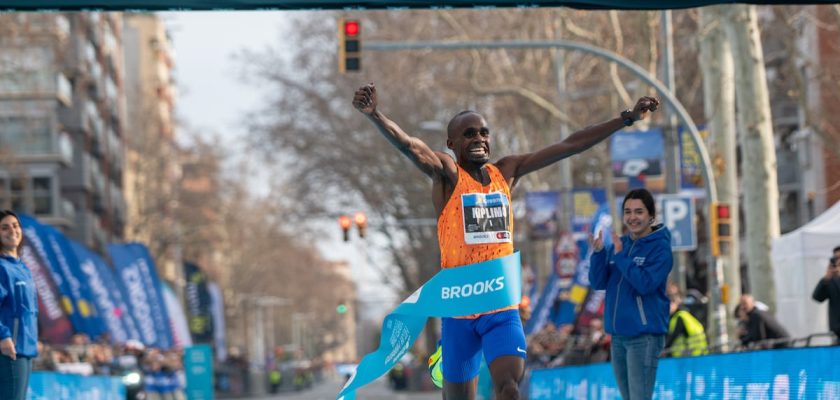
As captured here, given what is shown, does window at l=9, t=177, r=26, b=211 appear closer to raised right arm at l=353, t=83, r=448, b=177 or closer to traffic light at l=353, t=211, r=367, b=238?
traffic light at l=353, t=211, r=367, b=238

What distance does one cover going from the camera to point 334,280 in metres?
148

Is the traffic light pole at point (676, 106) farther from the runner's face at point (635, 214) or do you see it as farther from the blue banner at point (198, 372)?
the runner's face at point (635, 214)

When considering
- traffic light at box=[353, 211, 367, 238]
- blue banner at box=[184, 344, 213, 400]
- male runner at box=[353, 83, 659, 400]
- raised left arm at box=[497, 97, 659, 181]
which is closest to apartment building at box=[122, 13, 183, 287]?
traffic light at box=[353, 211, 367, 238]

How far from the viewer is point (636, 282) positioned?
1110 centimetres

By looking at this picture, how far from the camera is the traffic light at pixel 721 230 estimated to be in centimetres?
Answer: 2617

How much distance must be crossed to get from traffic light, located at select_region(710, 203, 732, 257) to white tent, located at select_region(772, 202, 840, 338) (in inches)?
29.3


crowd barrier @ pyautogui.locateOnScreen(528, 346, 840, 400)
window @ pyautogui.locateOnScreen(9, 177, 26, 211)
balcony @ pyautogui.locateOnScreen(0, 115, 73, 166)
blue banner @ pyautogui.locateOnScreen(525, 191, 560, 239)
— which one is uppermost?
balcony @ pyautogui.locateOnScreen(0, 115, 73, 166)

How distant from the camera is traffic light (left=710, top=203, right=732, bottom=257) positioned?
26.2 metres

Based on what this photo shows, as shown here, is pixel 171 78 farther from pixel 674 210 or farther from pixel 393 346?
pixel 393 346

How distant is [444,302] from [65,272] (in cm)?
2544

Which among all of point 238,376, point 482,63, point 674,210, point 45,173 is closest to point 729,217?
point 674,210

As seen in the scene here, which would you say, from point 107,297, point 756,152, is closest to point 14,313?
point 756,152

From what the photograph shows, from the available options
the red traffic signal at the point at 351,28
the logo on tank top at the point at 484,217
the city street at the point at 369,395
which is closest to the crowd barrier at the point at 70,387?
the red traffic signal at the point at 351,28

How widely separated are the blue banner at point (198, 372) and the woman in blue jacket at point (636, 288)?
28249mm
